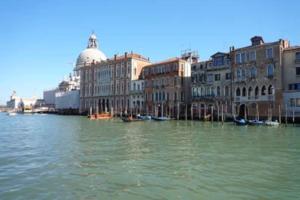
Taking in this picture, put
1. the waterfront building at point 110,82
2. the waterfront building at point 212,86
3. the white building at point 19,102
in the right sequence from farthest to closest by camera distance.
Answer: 1. the white building at point 19,102
2. the waterfront building at point 110,82
3. the waterfront building at point 212,86

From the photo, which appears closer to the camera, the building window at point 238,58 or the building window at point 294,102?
the building window at point 294,102

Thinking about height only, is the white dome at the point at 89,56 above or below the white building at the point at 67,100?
above

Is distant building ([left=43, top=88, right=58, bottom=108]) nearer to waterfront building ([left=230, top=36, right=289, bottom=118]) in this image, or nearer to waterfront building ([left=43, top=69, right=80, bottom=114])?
waterfront building ([left=43, top=69, right=80, bottom=114])

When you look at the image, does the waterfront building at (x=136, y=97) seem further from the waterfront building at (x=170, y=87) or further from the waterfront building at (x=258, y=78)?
the waterfront building at (x=258, y=78)

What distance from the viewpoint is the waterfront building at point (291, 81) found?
1334 inches

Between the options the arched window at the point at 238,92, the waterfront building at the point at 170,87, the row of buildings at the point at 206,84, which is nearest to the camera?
the row of buildings at the point at 206,84

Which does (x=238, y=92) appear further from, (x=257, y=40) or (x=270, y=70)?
(x=257, y=40)

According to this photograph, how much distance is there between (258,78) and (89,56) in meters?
51.4

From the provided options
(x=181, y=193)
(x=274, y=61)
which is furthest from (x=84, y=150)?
(x=274, y=61)

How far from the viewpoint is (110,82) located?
62719 mm

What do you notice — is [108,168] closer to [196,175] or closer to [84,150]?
[196,175]

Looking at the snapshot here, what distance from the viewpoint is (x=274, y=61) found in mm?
35562

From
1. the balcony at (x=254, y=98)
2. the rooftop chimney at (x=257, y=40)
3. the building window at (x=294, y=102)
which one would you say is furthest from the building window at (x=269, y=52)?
the building window at (x=294, y=102)

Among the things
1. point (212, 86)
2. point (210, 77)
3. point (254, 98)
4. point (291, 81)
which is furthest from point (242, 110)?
point (291, 81)
